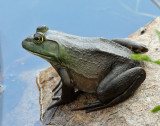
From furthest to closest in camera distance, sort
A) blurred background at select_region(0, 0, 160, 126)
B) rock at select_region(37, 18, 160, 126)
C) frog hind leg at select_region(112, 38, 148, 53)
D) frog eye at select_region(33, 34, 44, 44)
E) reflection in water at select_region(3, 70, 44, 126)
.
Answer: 1. blurred background at select_region(0, 0, 160, 126)
2. reflection in water at select_region(3, 70, 44, 126)
3. frog hind leg at select_region(112, 38, 148, 53)
4. frog eye at select_region(33, 34, 44, 44)
5. rock at select_region(37, 18, 160, 126)

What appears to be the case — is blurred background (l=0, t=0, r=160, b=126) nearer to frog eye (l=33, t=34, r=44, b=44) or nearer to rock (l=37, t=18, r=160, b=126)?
rock (l=37, t=18, r=160, b=126)

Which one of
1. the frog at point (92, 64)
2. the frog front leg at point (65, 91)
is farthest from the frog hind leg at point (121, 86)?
the frog front leg at point (65, 91)

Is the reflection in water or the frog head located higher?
the frog head

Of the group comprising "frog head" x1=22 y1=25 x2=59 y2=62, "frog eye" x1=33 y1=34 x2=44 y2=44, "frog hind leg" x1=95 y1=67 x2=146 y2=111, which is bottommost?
"frog hind leg" x1=95 y1=67 x2=146 y2=111

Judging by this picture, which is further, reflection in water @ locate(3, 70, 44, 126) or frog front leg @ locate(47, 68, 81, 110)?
reflection in water @ locate(3, 70, 44, 126)

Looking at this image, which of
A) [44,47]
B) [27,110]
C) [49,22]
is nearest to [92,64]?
[44,47]

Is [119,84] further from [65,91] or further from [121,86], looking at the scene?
[65,91]

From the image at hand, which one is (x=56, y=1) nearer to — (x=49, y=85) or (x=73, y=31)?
(x=73, y=31)

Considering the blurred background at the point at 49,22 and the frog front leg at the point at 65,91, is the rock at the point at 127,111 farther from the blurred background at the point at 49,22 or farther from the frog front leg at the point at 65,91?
the blurred background at the point at 49,22

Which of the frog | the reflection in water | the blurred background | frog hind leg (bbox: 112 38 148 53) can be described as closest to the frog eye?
the frog
